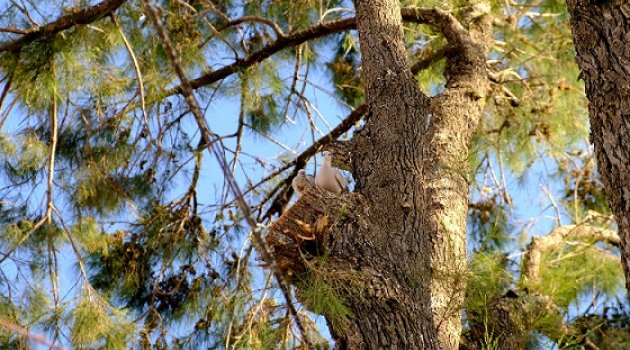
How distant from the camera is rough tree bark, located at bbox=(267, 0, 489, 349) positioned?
9.92 ft

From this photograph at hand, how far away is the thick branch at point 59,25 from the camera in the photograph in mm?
4320

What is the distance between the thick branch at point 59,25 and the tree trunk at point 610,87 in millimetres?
2409

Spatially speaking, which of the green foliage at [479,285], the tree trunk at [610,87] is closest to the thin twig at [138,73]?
the green foliage at [479,285]

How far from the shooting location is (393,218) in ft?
10.9

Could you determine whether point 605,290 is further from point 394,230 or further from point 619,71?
point 619,71

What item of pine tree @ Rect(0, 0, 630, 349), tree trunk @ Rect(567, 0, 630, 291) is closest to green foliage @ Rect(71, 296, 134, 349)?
pine tree @ Rect(0, 0, 630, 349)

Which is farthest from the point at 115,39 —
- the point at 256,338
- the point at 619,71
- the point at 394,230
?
the point at 619,71

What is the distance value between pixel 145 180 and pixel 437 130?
1.88 metres

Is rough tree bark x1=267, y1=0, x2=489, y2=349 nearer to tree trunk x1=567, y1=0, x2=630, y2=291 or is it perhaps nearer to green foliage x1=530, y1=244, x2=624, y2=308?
tree trunk x1=567, y1=0, x2=630, y2=291

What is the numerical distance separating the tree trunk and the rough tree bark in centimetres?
76

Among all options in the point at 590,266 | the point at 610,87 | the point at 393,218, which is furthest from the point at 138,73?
the point at 590,266

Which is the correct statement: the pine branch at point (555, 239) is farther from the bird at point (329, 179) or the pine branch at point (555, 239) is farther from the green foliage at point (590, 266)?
the bird at point (329, 179)

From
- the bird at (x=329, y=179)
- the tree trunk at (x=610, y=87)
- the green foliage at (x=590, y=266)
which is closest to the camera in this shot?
the tree trunk at (x=610, y=87)

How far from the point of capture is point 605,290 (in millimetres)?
5324
